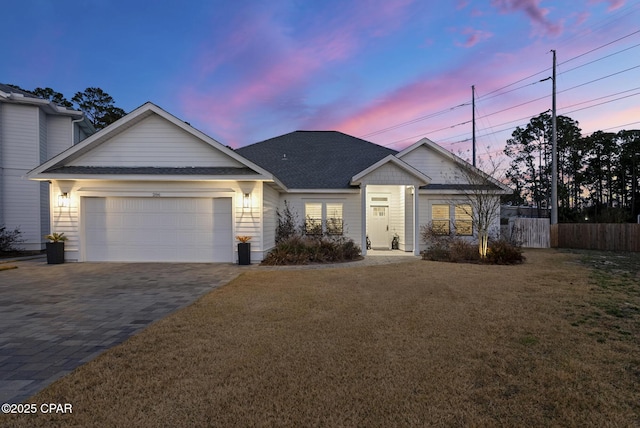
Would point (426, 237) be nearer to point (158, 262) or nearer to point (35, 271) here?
point (158, 262)

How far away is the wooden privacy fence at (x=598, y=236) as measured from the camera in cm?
1684

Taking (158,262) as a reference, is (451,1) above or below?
above

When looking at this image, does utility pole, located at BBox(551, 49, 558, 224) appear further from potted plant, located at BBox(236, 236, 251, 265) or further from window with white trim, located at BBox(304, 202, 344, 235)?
potted plant, located at BBox(236, 236, 251, 265)

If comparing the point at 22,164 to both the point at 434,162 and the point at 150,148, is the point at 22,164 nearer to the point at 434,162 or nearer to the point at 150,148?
the point at 150,148

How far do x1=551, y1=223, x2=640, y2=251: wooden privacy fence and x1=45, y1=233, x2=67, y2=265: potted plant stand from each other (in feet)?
80.5

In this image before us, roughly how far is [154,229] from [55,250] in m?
3.37

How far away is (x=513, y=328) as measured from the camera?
15.6 feet

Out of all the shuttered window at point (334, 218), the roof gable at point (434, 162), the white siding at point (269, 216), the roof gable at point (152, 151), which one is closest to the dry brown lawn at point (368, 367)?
the white siding at point (269, 216)

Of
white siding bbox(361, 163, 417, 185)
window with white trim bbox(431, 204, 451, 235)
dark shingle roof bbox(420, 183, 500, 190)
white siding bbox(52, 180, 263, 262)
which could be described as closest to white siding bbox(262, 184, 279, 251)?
white siding bbox(52, 180, 263, 262)

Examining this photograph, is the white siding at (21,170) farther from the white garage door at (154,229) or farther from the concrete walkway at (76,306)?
the white garage door at (154,229)

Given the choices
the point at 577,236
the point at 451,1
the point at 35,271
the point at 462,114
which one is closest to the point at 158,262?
the point at 35,271

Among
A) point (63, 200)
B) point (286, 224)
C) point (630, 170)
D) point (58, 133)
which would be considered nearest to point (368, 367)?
point (286, 224)

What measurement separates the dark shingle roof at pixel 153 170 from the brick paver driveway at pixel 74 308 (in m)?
3.35

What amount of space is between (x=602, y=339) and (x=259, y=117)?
23.8m
